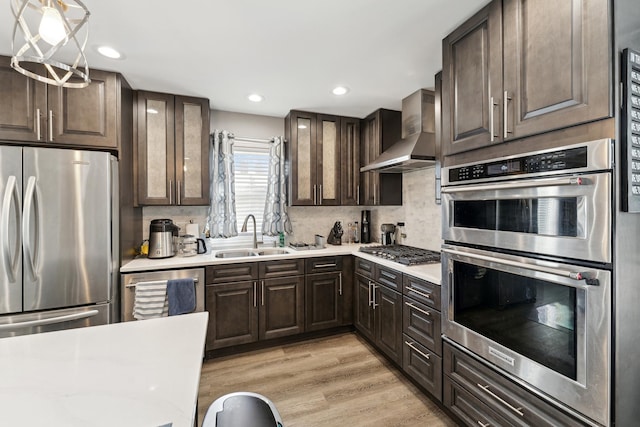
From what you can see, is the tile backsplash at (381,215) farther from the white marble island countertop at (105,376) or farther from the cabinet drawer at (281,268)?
the white marble island countertop at (105,376)

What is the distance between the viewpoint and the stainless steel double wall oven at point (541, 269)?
3.52 ft

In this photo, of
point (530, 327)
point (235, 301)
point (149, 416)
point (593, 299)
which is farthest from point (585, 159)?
point (235, 301)

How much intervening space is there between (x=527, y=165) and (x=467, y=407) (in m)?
1.38

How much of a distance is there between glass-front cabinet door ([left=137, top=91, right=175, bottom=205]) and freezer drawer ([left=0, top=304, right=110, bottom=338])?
1007 mm

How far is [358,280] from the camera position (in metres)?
3.00

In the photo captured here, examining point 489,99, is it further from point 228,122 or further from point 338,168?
point 228,122

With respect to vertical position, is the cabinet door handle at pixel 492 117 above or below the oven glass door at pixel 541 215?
above

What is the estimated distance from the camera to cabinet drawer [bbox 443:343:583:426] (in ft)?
4.09

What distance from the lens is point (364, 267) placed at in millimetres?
2873

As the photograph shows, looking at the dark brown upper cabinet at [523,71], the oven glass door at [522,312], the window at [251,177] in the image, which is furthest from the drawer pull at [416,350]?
the window at [251,177]

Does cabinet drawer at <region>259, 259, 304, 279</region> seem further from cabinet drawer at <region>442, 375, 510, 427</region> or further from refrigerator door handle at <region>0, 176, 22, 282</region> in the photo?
refrigerator door handle at <region>0, 176, 22, 282</region>

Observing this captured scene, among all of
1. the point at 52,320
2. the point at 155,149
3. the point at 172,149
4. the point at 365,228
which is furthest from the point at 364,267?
the point at 52,320

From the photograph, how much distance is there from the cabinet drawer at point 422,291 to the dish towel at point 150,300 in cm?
197

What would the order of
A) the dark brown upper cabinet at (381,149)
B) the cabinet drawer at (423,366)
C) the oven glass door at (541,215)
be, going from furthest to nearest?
the dark brown upper cabinet at (381,149) → the cabinet drawer at (423,366) → the oven glass door at (541,215)
